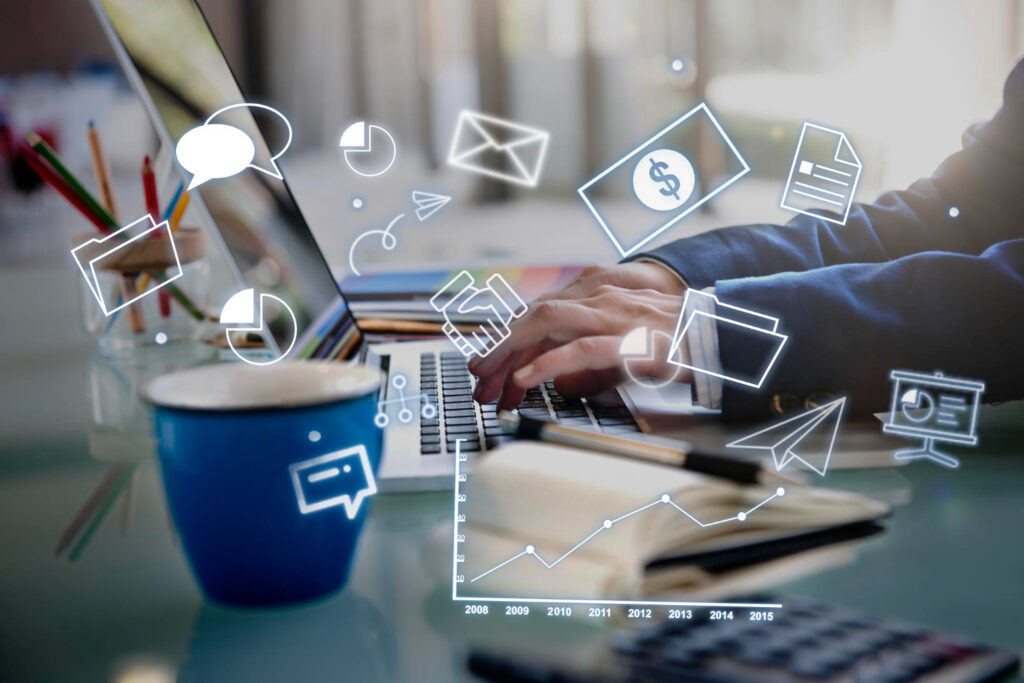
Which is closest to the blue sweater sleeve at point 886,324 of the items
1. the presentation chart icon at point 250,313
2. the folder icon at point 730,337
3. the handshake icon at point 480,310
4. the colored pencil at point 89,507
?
the folder icon at point 730,337

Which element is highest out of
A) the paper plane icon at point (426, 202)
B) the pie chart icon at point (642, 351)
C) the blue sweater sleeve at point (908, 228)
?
the paper plane icon at point (426, 202)

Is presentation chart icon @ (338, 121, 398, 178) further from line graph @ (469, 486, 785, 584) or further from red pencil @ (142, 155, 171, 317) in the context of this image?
line graph @ (469, 486, 785, 584)

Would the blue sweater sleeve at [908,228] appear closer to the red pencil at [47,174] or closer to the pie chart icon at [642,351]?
the pie chart icon at [642,351]

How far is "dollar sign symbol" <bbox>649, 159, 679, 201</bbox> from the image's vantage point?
0.47 meters

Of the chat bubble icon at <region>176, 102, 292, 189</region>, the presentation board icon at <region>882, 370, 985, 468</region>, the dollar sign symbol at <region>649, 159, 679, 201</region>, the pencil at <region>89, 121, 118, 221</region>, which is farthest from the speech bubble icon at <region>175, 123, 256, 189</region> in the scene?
the presentation board icon at <region>882, 370, 985, 468</region>

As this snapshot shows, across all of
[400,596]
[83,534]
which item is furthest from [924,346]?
[83,534]

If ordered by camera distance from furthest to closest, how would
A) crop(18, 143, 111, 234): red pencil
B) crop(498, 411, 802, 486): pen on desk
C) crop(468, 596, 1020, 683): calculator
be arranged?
crop(18, 143, 111, 234): red pencil < crop(498, 411, 802, 486): pen on desk < crop(468, 596, 1020, 683): calculator

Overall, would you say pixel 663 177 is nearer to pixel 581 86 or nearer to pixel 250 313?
pixel 581 86

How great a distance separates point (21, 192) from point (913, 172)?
50cm

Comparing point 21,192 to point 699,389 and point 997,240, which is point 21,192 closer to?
point 699,389

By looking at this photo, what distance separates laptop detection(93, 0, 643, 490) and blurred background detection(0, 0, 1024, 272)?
1 cm

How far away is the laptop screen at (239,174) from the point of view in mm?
420

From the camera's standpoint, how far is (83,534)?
0.43m

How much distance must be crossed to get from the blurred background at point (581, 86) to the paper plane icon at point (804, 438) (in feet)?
0.34
